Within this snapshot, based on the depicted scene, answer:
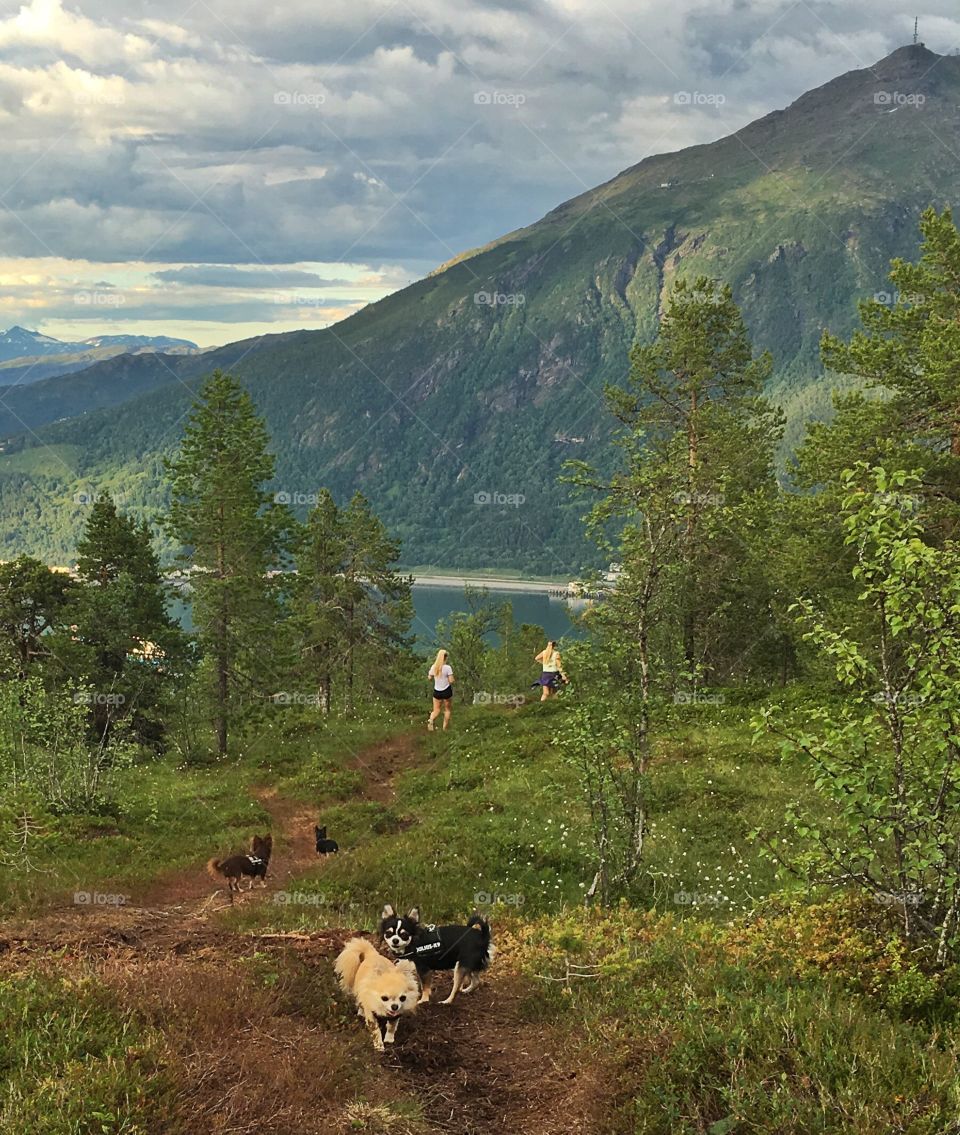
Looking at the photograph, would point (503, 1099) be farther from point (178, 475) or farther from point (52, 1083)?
point (178, 475)

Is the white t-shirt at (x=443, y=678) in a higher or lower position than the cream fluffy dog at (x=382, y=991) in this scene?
lower

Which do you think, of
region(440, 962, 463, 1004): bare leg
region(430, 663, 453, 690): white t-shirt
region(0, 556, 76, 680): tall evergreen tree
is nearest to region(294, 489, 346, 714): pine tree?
region(0, 556, 76, 680): tall evergreen tree

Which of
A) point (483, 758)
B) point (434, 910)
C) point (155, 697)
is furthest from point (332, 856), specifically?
point (155, 697)

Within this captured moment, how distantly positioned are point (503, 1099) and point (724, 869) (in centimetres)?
925

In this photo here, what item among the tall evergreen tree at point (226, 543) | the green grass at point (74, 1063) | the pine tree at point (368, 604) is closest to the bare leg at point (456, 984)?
the green grass at point (74, 1063)

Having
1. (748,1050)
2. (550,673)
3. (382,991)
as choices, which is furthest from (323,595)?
(748,1050)

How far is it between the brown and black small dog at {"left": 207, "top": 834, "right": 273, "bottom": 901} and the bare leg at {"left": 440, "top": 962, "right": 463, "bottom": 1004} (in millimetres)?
6998

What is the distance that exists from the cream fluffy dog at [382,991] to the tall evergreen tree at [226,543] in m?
22.9

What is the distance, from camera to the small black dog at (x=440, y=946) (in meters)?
8.81

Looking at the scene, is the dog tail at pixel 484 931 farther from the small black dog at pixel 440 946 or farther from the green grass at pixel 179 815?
the green grass at pixel 179 815

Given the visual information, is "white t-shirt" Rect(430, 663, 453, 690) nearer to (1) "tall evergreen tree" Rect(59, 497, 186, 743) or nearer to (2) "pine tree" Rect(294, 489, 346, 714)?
(1) "tall evergreen tree" Rect(59, 497, 186, 743)

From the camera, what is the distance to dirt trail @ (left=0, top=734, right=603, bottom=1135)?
6.99m

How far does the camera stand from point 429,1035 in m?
8.33

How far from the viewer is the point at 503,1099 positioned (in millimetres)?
7406
